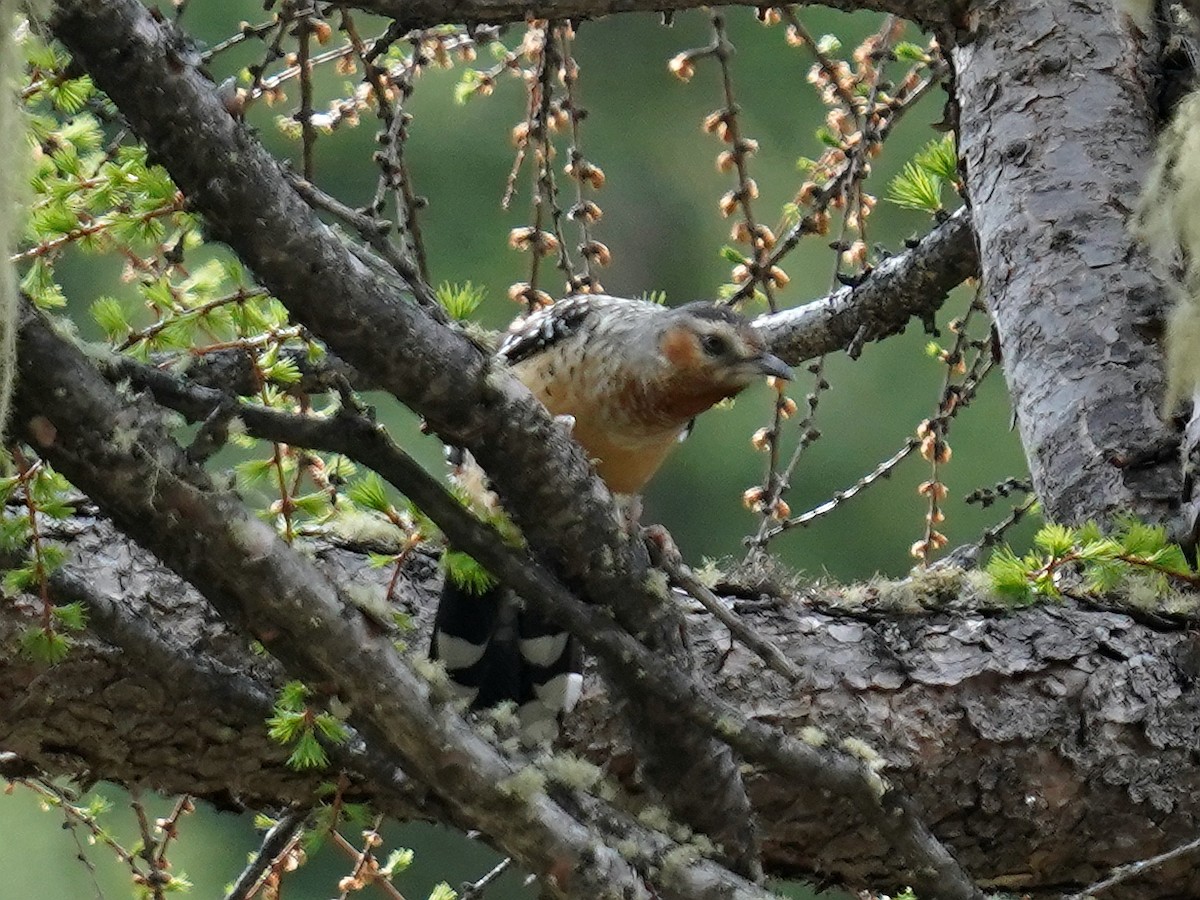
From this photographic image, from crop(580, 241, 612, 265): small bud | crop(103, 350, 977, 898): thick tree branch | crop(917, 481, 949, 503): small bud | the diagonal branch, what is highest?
the diagonal branch

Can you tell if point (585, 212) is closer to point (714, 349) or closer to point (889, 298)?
point (714, 349)

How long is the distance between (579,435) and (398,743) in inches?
45.2

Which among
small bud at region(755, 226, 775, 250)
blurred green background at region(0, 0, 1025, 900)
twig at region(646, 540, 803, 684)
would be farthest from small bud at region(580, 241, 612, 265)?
blurred green background at region(0, 0, 1025, 900)

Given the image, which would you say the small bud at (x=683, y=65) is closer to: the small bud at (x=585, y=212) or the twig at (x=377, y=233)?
the small bud at (x=585, y=212)

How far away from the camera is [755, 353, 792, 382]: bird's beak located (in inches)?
102

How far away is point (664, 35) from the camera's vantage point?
374 inches

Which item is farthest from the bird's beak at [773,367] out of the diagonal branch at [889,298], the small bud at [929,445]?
the small bud at [929,445]

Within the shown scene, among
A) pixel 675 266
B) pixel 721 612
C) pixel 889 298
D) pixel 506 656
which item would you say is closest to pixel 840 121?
pixel 889 298

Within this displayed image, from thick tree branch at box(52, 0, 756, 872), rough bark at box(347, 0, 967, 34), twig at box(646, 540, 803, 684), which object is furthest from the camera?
rough bark at box(347, 0, 967, 34)

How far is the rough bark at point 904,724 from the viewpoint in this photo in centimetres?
212

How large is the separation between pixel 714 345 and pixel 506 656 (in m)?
0.63

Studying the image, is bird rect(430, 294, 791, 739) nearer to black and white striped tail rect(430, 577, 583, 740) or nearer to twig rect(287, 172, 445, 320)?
black and white striped tail rect(430, 577, 583, 740)

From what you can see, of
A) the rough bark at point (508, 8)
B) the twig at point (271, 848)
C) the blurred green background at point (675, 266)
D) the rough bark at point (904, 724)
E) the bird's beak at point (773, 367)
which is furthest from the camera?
the blurred green background at point (675, 266)

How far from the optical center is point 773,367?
260cm
